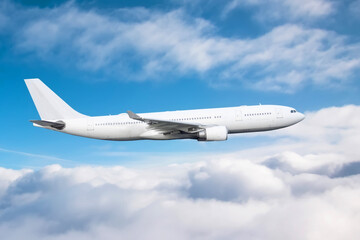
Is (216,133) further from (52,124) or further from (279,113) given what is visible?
(52,124)

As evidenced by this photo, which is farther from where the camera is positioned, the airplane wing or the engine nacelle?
the engine nacelle

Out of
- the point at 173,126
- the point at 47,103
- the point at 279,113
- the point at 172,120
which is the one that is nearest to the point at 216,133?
the point at 173,126

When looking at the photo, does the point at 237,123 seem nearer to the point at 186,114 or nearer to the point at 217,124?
the point at 217,124

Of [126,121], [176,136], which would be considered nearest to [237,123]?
[176,136]

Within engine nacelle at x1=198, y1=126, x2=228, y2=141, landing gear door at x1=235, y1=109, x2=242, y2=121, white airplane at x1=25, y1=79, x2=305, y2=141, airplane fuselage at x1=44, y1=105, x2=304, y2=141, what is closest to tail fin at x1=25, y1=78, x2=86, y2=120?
white airplane at x1=25, y1=79, x2=305, y2=141

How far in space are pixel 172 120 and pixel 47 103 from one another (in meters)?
12.4

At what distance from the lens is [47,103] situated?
27.7 meters

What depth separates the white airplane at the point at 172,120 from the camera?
2525 centimetres

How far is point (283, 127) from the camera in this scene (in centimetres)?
2669

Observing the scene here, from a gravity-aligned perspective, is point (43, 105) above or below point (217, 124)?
above

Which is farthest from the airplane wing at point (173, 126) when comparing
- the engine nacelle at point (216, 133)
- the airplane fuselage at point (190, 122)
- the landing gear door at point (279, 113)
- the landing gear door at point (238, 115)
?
the landing gear door at point (279, 113)

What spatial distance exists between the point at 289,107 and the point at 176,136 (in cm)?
1115

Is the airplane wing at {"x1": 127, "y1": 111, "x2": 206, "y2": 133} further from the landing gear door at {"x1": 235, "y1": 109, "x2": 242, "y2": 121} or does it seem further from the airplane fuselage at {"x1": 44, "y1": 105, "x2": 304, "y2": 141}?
the landing gear door at {"x1": 235, "y1": 109, "x2": 242, "y2": 121}

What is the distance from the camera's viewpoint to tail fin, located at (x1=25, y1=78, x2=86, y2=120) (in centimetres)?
2758
